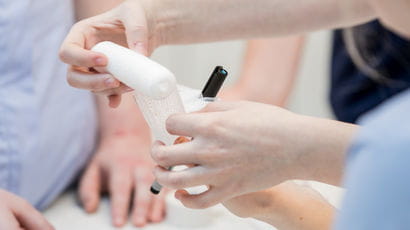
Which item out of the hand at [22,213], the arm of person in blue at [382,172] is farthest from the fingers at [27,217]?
the arm of person in blue at [382,172]

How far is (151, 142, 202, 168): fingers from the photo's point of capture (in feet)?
1.83

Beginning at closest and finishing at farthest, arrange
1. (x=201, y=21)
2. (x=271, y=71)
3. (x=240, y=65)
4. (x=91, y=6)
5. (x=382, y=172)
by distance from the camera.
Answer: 1. (x=382, y=172)
2. (x=201, y=21)
3. (x=91, y=6)
4. (x=271, y=71)
5. (x=240, y=65)

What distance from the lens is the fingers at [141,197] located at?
84cm

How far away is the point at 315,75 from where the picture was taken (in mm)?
1537

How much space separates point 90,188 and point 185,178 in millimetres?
356

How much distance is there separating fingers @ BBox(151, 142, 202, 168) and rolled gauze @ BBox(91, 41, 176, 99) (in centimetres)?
5

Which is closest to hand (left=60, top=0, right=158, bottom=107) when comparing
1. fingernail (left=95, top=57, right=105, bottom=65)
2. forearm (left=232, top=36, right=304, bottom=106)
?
fingernail (left=95, top=57, right=105, bottom=65)

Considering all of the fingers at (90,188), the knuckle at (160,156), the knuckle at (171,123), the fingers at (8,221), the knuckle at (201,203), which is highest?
the knuckle at (171,123)

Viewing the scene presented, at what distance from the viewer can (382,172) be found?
0.38m

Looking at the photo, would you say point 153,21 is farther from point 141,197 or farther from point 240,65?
point 240,65

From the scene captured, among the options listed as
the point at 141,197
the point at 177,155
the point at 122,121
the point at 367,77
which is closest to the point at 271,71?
the point at 367,77

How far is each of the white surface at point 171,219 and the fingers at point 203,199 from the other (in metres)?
0.21

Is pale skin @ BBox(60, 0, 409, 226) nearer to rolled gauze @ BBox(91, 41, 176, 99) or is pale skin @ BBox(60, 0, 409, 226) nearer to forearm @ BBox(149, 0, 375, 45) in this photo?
rolled gauze @ BBox(91, 41, 176, 99)

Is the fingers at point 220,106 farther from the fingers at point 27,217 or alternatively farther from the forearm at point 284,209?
the fingers at point 27,217
